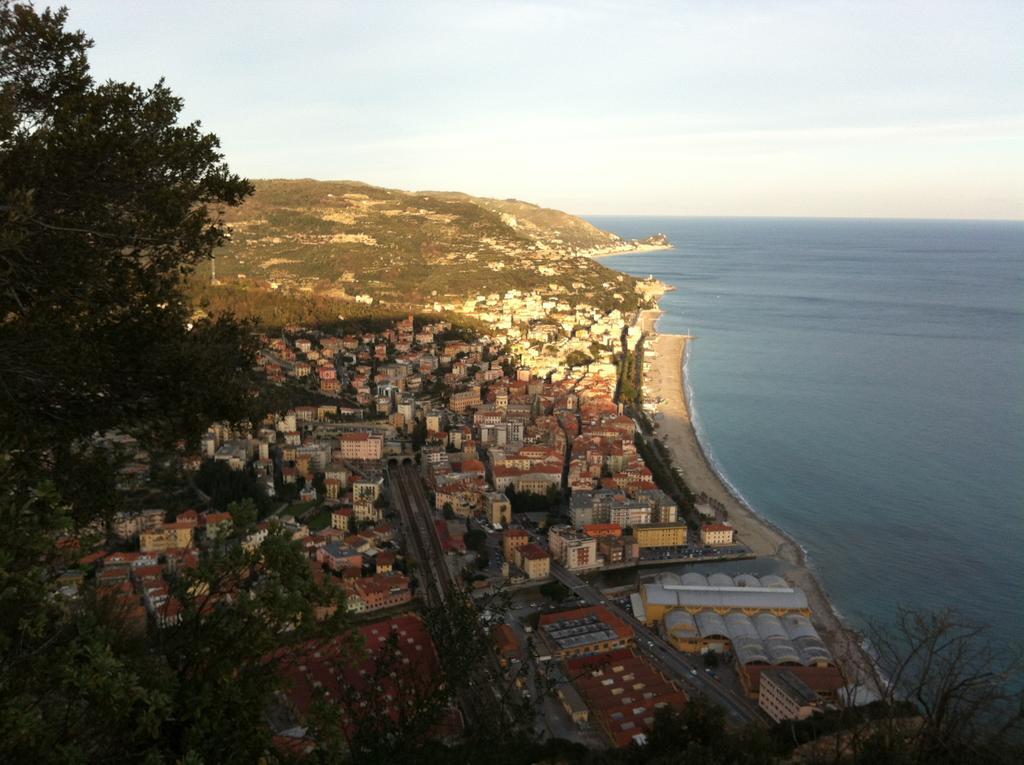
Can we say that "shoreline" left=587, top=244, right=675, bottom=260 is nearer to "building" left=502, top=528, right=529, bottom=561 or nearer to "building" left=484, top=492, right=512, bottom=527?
"building" left=484, top=492, right=512, bottom=527

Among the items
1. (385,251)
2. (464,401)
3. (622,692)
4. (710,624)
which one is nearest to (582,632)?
(622,692)

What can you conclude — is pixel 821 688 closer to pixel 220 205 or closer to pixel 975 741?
pixel 975 741

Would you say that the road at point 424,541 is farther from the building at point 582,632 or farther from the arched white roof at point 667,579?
the arched white roof at point 667,579

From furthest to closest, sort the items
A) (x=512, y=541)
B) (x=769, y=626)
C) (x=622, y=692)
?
1. (x=512, y=541)
2. (x=769, y=626)
3. (x=622, y=692)

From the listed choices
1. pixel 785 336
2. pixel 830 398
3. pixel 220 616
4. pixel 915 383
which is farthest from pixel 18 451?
pixel 785 336

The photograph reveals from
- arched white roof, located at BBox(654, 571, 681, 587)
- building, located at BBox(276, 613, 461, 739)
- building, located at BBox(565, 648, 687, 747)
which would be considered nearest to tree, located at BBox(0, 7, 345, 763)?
building, located at BBox(276, 613, 461, 739)

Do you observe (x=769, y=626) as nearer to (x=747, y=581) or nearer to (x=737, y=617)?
(x=737, y=617)

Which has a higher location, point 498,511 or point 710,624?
point 710,624
